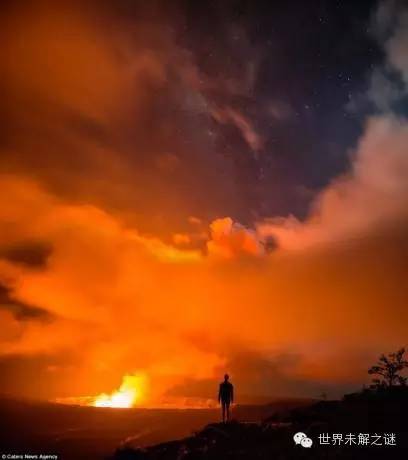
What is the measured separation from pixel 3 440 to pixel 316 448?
25577 mm

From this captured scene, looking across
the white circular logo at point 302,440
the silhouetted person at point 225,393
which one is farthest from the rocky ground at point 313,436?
the silhouetted person at point 225,393

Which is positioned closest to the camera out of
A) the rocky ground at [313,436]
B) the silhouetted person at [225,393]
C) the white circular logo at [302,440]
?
the rocky ground at [313,436]

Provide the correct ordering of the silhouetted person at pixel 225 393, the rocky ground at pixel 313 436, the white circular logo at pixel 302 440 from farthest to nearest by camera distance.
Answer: the silhouetted person at pixel 225 393 → the white circular logo at pixel 302 440 → the rocky ground at pixel 313 436

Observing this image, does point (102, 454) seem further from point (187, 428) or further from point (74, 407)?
point (74, 407)

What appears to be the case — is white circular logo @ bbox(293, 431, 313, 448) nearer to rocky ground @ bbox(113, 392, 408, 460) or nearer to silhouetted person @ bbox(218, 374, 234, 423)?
rocky ground @ bbox(113, 392, 408, 460)

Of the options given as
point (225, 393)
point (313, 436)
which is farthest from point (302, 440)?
point (225, 393)

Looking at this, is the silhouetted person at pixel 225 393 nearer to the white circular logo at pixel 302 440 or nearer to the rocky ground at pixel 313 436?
the rocky ground at pixel 313 436

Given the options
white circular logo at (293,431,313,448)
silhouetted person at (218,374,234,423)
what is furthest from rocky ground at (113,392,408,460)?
silhouetted person at (218,374,234,423)

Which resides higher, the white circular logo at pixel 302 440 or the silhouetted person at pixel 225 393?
the silhouetted person at pixel 225 393

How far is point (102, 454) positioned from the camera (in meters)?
29.2

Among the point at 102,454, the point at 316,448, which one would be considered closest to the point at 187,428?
the point at 102,454

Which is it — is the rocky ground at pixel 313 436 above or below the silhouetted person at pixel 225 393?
below

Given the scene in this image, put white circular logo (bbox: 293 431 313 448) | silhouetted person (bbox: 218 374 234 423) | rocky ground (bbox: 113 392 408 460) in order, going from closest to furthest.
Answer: rocky ground (bbox: 113 392 408 460)
white circular logo (bbox: 293 431 313 448)
silhouetted person (bbox: 218 374 234 423)

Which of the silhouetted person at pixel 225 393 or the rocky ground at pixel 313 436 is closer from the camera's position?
the rocky ground at pixel 313 436
